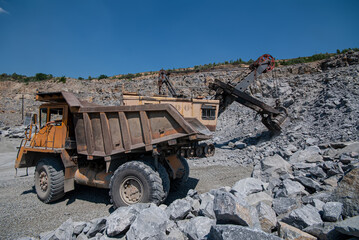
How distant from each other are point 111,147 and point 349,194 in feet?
14.6

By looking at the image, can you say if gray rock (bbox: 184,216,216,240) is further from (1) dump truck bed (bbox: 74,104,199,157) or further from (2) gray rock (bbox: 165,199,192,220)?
(1) dump truck bed (bbox: 74,104,199,157)

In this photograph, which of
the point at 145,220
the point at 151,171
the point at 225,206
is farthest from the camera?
the point at 151,171

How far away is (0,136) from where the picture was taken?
57.7 ft

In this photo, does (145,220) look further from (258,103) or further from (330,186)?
(258,103)

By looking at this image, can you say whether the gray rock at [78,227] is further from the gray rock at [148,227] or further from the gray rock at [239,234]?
the gray rock at [239,234]

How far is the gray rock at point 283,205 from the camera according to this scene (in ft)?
11.0

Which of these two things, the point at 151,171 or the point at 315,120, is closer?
the point at 151,171

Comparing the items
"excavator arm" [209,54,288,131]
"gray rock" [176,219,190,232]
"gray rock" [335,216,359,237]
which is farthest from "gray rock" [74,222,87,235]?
"excavator arm" [209,54,288,131]

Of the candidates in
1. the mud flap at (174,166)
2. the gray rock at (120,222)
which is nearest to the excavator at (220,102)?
the mud flap at (174,166)

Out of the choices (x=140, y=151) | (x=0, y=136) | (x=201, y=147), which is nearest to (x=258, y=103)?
(x=201, y=147)

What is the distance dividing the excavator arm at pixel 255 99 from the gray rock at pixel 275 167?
5018mm

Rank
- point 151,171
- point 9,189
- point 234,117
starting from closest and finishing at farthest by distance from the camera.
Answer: point 151,171 → point 9,189 → point 234,117

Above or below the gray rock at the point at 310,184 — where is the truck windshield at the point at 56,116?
above

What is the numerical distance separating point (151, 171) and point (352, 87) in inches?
503
